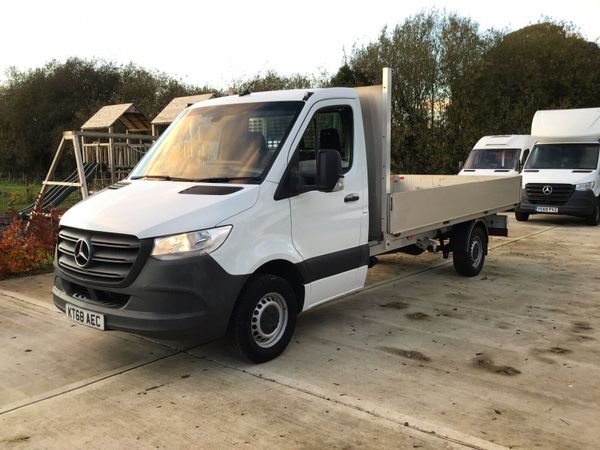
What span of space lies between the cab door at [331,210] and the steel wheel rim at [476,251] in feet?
9.80

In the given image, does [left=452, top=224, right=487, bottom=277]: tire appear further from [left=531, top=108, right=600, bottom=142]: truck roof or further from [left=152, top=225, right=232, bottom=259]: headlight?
[left=531, top=108, right=600, bottom=142]: truck roof

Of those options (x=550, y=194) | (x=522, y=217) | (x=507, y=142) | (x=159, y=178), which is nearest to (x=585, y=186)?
(x=550, y=194)

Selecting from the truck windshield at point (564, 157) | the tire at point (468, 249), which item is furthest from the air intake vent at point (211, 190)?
the truck windshield at point (564, 157)

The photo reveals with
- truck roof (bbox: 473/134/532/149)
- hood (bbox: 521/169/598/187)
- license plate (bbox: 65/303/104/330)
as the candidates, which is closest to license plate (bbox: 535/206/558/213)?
hood (bbox: 521/169/598/187)

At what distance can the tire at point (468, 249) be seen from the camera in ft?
25.0

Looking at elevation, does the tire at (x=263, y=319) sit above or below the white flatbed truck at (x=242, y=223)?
below

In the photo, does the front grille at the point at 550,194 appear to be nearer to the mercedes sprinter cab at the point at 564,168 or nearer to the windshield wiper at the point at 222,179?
the mercedes sprinter cab at the point at 564,168

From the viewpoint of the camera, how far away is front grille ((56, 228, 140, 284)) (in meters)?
3.96

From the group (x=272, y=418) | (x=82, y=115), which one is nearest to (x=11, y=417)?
(x=272, y=418)

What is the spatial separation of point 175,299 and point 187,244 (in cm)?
41

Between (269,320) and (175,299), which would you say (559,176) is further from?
(175,299)

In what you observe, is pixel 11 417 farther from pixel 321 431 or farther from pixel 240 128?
pixel 240 128

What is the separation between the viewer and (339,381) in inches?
166

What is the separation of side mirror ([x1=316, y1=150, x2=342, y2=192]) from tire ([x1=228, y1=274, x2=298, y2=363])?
3.00ft
